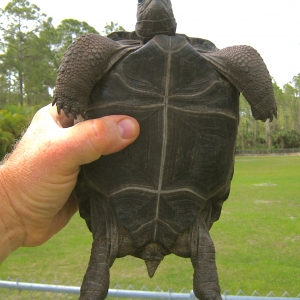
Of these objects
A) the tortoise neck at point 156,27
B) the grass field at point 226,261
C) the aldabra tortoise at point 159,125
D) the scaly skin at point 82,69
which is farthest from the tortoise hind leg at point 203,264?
the grass field at point 226,261

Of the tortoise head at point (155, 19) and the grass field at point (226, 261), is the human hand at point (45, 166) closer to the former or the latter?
the tortoise head at point (155, 19)

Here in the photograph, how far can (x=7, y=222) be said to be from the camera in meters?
2.01

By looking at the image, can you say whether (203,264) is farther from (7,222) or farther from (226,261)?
(226,261)

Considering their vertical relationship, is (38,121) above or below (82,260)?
above

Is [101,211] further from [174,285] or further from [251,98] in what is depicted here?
[174,285]

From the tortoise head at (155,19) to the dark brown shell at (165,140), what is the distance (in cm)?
7

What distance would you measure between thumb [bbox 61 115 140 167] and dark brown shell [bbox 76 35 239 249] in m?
0.04

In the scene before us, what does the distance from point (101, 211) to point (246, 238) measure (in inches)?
246

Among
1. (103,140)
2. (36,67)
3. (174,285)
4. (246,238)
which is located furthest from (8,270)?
(36,67)

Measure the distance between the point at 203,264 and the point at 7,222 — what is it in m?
1.08

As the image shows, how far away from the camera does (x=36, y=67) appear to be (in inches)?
822

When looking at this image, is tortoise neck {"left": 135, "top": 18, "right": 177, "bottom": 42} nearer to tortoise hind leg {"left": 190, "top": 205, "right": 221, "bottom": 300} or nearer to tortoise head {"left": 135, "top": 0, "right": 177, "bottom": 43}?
tortoise head {"left": 135, "top": 0, "right": 177, "bottom": 43}

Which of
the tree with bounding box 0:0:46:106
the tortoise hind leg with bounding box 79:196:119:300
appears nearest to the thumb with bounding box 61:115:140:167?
the tortoise hind leg with bounding box 79:196:119:300

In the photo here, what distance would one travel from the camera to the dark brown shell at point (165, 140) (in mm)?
1576
